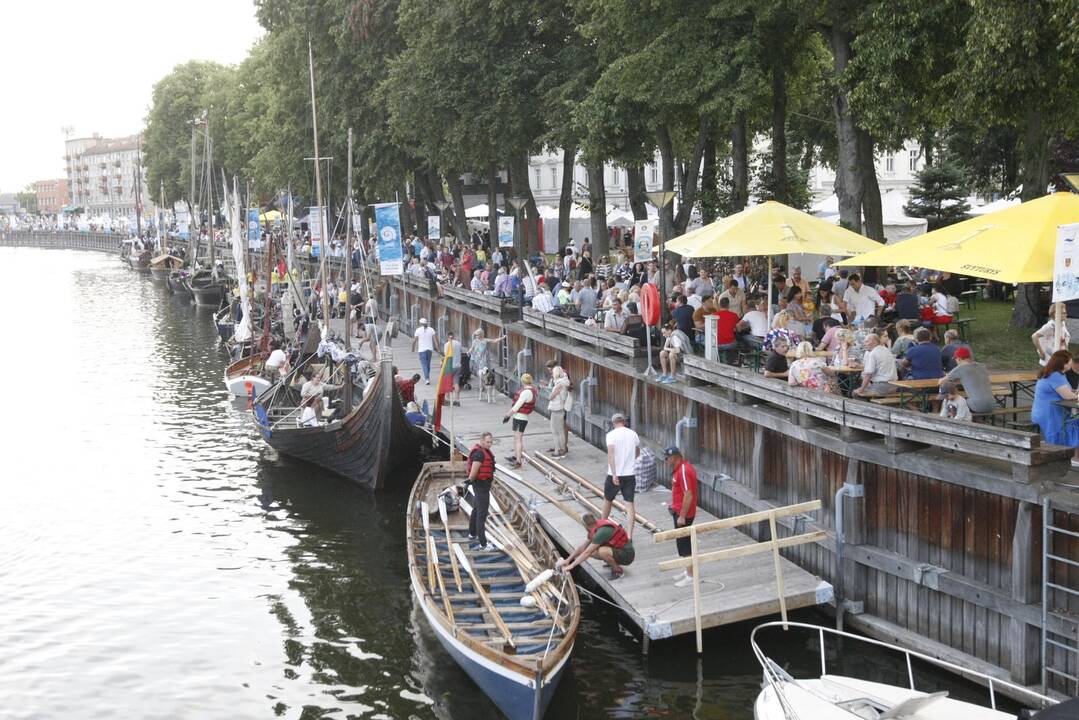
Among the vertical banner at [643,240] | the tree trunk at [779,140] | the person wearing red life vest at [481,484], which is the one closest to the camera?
the person wearing red life vest at [481,484]

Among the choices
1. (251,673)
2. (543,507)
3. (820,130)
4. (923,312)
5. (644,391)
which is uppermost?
(820,130)

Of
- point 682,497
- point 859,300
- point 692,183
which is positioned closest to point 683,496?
point 682,497

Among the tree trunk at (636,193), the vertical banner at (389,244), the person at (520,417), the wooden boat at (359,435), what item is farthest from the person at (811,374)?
the tree trunk at (636,193)

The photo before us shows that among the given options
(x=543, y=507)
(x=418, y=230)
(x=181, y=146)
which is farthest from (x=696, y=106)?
(x=181, y=146)

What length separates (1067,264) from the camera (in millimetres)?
12547

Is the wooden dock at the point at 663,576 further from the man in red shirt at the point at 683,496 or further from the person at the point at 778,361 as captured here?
the person at the point at 778,361

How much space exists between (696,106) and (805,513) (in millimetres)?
15357

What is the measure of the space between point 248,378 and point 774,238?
21592mm

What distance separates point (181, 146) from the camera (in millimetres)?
110312

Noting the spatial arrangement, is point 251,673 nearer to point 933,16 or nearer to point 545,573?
point 545,573

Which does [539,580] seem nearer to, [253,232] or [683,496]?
[683,496]

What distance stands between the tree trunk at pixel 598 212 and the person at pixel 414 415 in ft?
41.6

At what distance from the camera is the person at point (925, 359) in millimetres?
15758

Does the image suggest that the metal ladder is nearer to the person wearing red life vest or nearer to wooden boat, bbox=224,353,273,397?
the person wearing red life vest
